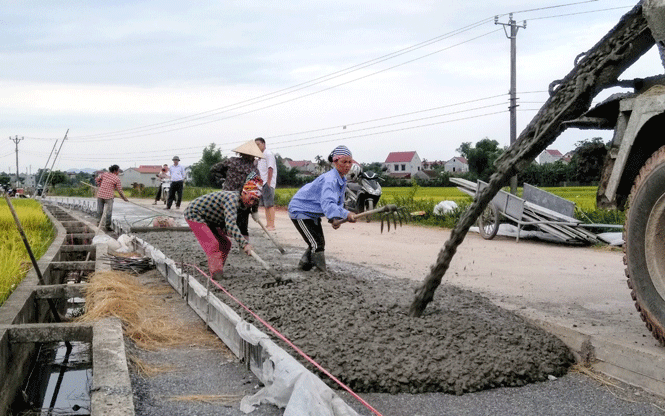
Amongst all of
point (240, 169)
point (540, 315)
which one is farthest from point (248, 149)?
point (540, 315)

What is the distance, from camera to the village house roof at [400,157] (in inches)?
4673

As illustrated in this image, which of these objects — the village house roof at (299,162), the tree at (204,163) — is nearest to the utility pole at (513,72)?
the tree at (204,163)

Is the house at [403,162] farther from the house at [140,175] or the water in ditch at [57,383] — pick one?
the water in ditch at [57,383]

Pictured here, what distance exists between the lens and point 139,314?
6203 millimetres

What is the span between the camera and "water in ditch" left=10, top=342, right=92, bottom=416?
5.30 metres

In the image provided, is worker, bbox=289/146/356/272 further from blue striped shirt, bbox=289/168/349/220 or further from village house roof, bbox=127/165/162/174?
village house roof, bbox=127/165/162/174

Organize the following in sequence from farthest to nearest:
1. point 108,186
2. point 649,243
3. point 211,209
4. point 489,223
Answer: point 108,186
point 489,223
point 211,209
point 649,243

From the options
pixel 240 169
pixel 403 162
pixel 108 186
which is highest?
pixel 403 162

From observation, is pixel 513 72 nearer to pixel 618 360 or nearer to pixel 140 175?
pixel 618 360

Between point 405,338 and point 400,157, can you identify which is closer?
point 405,338

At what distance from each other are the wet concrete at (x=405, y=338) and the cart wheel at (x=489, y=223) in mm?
5760

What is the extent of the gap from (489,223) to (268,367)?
947 centimetres

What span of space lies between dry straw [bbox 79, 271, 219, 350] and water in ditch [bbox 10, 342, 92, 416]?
1.55 ft

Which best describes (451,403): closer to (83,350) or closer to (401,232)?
(83,350)
